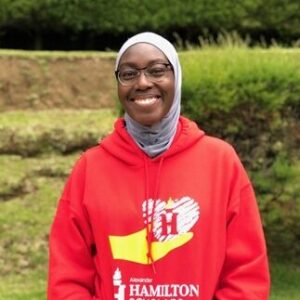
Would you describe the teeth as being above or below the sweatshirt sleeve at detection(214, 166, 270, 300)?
above

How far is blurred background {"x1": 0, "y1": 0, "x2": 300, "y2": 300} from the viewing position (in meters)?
6.00

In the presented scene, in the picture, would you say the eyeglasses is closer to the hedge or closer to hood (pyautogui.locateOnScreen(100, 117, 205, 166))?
hood (pyautogui.locateOnScreen(100, 117, 205, 166))

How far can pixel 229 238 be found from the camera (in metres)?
2.81

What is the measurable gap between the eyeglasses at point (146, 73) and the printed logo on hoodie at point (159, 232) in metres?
0.36

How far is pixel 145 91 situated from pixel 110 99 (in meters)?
7.64

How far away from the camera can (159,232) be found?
2.80 metres

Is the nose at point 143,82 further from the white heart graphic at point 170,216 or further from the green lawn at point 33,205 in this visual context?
the green lawn at point 33,205

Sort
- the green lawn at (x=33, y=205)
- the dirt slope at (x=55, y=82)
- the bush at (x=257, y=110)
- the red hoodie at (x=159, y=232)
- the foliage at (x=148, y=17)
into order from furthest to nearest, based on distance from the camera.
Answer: the foliage at (x=148, y=17) → the dirt slope at (x=55, y=82) → the green lawn at (x=33, y=205) → the bush at (x=257, y=110) → the red hoodie at (x=159, y=232)

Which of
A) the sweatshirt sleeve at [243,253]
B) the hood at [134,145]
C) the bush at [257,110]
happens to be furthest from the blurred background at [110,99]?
the sweatshirt sleeve at [243,253]

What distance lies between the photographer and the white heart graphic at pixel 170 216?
2.79m

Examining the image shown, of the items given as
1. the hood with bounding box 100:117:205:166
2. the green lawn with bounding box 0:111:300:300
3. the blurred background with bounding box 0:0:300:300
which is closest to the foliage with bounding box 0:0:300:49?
the blurred background with bounding box 0:0:300:300

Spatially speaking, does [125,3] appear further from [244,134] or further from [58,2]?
[244,134]

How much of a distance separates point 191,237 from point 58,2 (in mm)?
9914

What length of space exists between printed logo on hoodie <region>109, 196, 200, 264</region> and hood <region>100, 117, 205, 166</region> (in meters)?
0.14
